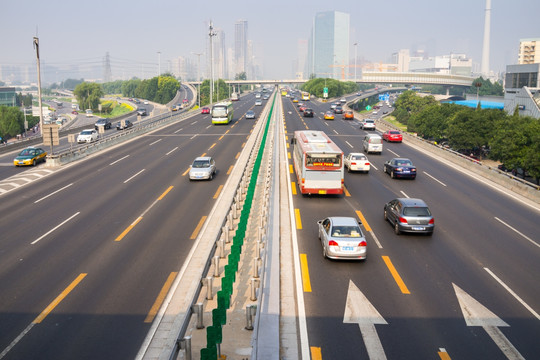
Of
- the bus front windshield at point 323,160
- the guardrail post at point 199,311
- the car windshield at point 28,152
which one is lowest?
the guardrail post at point 199,311

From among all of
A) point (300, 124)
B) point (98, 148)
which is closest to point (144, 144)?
point (98, 148)

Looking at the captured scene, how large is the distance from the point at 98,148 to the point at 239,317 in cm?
3862

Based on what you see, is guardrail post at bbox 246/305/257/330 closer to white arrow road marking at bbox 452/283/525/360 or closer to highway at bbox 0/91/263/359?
highway at bbox 0/91/263/359

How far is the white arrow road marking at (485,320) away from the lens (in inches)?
463

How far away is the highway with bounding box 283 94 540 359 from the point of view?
12.0 m

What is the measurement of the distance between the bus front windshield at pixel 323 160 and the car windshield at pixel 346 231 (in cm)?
907

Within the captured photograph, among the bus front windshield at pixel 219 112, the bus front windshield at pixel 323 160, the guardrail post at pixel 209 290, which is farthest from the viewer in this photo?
the bus front windshield at pixel 219 112

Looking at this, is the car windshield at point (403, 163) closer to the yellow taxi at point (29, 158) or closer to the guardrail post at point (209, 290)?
the guardrail post at point (209, 290)

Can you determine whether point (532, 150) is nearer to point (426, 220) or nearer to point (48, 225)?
point (426, 220)

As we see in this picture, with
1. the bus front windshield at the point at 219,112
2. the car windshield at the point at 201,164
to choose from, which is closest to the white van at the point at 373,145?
the car windshield at the point at 201,164

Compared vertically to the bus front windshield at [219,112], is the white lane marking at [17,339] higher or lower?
lower

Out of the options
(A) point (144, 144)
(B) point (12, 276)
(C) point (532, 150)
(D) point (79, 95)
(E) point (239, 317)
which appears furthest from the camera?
(D) point (79, 95)

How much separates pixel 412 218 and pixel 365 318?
822 centimetres

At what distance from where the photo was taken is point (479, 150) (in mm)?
68188
